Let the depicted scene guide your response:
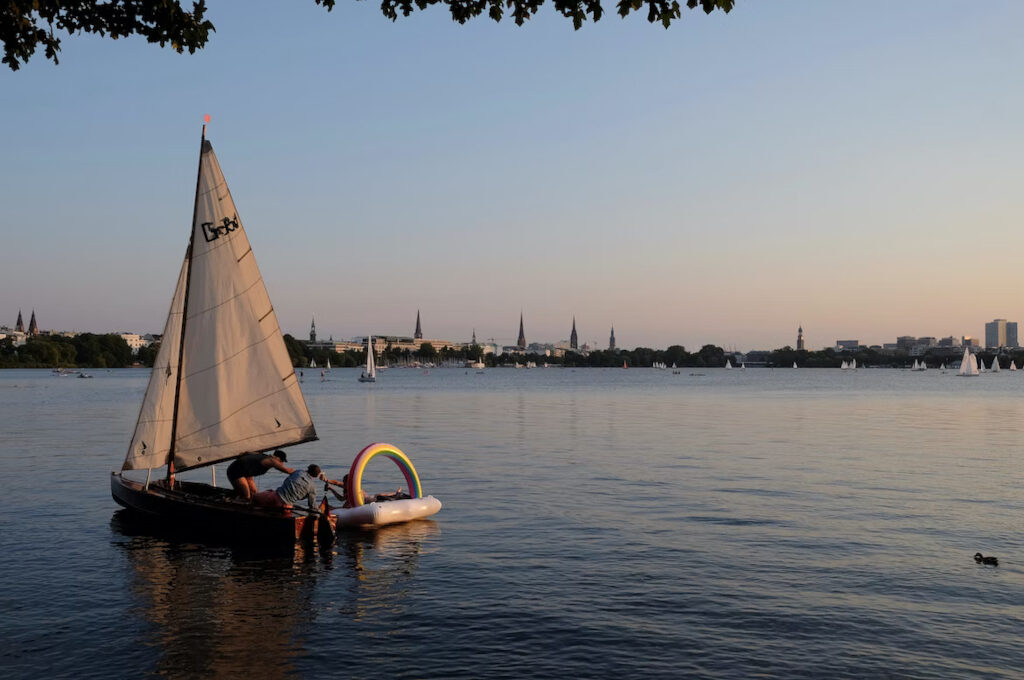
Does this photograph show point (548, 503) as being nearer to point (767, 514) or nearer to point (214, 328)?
point (767, 514)

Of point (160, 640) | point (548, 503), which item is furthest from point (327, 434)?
point (160, 640)

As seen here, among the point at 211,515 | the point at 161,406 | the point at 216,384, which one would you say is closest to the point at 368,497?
the point at 211,515

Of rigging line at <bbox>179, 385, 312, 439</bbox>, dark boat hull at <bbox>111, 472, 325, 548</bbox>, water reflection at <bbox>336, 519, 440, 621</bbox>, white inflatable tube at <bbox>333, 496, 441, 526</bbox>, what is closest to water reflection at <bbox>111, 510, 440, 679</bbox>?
water reflection at <bbox>336, 519, 440, 621</bbox>

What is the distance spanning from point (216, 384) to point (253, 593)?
8486 millimetres

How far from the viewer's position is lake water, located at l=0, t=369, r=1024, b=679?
15.0m

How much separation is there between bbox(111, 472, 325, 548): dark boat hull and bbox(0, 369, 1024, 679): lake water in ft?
2.05

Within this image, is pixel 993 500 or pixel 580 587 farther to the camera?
pixel 993 500

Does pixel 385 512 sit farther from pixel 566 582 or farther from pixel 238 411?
pixel 566 582

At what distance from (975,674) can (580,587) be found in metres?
7.60

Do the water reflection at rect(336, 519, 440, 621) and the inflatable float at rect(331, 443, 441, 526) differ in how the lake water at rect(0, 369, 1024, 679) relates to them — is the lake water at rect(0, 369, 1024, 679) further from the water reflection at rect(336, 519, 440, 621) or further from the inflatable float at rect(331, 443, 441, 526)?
the inflatable float at rect(331, 443, 441, 526)

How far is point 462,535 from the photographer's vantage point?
987 inches

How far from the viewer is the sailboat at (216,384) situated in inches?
1004

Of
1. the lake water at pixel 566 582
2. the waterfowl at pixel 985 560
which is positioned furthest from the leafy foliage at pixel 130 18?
the waterfowl at pixel 985 560

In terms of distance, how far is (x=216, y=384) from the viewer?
85.2ft
